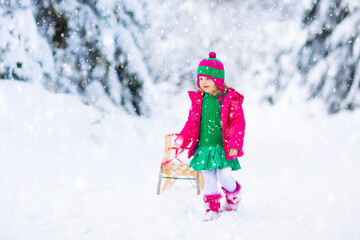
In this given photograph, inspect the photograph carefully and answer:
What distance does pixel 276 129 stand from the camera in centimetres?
925

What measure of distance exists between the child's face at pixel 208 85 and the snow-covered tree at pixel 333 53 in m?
6.47

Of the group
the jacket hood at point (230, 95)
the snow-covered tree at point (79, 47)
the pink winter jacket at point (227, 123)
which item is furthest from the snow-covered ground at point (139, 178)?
the jacket hood at point (230, 95)

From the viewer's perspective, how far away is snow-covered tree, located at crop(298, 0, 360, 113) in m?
8.30

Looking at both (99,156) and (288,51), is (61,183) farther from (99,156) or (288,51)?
(288,51)

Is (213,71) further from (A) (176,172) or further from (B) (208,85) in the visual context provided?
(A) (176,172)

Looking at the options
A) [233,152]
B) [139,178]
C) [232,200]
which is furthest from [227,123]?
[139,178]

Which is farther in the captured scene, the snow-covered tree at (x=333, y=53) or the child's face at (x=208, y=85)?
the snow-covered tree at (x=333, y=53)

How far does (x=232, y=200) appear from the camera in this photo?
341 cm

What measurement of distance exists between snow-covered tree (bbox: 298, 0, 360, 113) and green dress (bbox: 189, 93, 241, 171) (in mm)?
6484

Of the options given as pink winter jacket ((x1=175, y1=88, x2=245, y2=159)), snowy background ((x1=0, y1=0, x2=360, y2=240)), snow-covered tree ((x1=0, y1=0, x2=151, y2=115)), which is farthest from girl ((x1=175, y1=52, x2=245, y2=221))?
snow-covered tree ((x1=0, y1=0, x2=151, y2=115))

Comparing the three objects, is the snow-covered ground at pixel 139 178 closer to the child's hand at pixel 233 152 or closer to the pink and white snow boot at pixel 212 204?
the pink and white snow boot at pixel 212 204

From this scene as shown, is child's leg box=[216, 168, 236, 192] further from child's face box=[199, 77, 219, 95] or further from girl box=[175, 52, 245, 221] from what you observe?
child's face box=[199, 77, 219, 95]

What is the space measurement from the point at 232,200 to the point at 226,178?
0.95 feet

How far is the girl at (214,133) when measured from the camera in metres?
3.17
